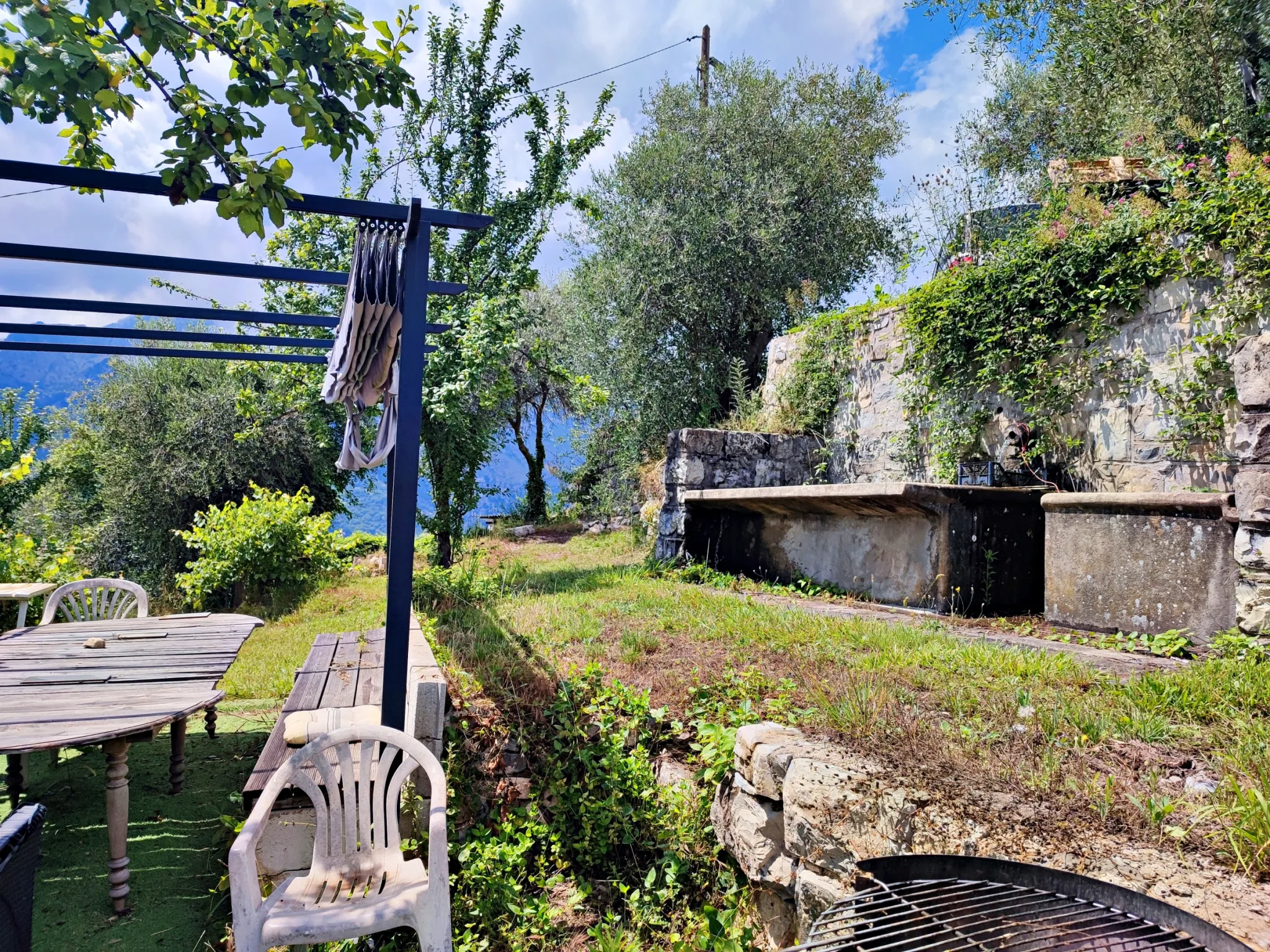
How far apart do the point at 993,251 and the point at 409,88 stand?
5162mm

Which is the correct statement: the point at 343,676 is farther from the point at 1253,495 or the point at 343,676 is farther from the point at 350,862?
the point at 1253,495

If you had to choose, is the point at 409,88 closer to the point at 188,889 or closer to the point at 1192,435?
the point at 188,889

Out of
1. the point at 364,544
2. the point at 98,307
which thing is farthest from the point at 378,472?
the point at 98,307

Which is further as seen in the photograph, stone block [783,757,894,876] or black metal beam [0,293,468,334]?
black metal beam [0,293,468,334]

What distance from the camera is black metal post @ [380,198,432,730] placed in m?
2.75

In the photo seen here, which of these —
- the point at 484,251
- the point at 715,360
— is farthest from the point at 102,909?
the point at 715,360

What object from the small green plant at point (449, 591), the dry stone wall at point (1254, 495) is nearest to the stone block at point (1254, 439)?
the dry stone wall at point (1254, 495)

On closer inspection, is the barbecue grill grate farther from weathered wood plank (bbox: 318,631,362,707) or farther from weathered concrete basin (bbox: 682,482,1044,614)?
weathered concrete basin (bbox: 682,482,1044,614)

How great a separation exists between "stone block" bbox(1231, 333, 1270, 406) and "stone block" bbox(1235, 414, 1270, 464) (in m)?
0.08

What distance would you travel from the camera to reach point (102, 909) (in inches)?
110

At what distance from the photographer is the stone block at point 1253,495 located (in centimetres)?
336

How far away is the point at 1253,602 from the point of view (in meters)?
3.38

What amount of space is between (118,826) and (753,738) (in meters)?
2.52

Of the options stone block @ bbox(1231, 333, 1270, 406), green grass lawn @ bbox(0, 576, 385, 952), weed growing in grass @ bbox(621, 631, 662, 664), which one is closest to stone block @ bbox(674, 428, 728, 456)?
weed growing in grass @ bbox(621, 631, 662, 664)
